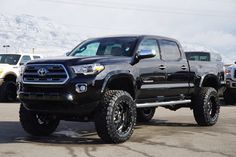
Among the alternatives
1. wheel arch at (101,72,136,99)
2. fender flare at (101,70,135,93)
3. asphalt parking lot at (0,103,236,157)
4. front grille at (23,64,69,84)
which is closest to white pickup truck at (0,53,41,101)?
asphalt parking lot at (0,103,236,157)

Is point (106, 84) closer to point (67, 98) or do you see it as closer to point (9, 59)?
point (67, 98)

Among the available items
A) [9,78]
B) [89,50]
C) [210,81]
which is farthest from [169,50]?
[9,78]

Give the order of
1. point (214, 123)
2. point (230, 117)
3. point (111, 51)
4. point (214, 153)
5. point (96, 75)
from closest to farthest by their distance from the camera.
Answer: point (214, 153) → point (96, 75) → point (111, 51) → point (214, 123) → point (230, 117)

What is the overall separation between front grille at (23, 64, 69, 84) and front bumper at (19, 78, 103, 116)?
→ 81 millimetres

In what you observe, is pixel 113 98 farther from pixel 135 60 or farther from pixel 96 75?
pixel 135 60

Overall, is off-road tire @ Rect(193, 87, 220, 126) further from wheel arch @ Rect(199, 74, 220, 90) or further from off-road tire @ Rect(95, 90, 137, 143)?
off-road tire @ Rect(95, 90, 137, 143)

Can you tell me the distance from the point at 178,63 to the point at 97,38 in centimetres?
170

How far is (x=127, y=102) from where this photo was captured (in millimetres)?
8164

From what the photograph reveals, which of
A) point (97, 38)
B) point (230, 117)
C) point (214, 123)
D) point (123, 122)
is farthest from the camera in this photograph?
point (230, 117)

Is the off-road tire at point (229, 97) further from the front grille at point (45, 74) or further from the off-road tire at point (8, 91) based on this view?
the front grille at point (45, 74)

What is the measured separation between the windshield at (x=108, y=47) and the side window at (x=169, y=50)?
841 mm

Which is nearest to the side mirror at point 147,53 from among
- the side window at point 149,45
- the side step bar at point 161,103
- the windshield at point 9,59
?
the side window at point 149,45

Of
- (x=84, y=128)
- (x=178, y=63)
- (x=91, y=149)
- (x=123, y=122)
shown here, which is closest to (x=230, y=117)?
(x=178, y=63)

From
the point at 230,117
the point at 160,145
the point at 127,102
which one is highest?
the point at 127,102
